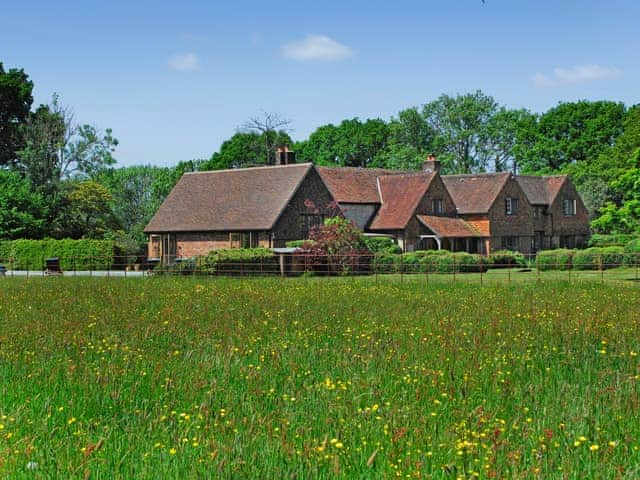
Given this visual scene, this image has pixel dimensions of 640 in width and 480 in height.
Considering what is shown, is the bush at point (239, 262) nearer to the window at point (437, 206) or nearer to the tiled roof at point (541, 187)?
the window at point (437, 206)

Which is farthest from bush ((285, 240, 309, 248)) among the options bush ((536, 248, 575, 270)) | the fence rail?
bush ((536, 248, 575, 270))

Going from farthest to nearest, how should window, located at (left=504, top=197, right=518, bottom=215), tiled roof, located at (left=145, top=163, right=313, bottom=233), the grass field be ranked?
window, located at (left=504, top=197, right=518, bottom=215), tiled roof, located at (left=145, top=163, right=313, bottom=233), the grass field

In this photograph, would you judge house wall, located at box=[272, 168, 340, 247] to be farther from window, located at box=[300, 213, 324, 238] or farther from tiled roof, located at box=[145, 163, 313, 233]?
tiled roof, located at box=[145, 163, 313, 233]

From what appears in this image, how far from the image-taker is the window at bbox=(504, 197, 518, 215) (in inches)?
3049

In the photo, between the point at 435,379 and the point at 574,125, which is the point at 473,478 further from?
the point at 574,125

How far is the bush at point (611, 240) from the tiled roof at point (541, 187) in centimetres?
539

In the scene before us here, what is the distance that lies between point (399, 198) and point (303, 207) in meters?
11.2

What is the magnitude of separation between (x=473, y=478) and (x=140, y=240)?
82438mm

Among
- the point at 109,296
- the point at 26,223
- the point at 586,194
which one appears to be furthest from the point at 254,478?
the point at 586,194

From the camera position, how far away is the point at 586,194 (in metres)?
91.4

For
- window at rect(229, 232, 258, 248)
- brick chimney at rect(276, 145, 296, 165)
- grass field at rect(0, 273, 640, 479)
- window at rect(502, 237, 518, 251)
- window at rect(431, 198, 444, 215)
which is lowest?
grass field at rect(0, 273, 640, 479)

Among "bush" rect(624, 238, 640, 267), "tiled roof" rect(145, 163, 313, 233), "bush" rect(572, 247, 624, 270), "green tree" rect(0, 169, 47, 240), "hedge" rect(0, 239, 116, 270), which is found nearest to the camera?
"bush" rect(624, 238, 640, 267)

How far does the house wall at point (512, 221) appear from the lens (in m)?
76.1

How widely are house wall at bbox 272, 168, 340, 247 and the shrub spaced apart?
1211 centimetres
